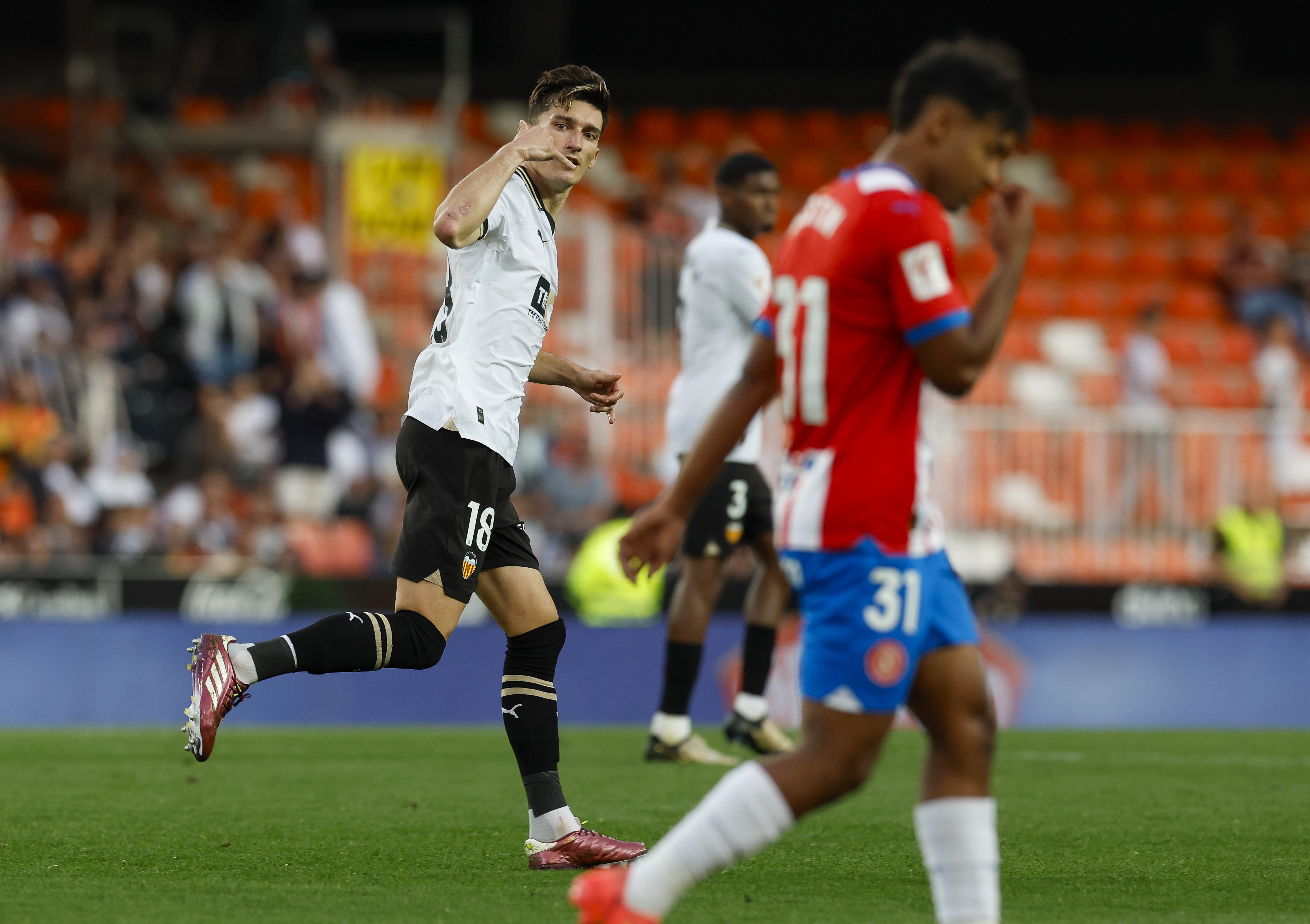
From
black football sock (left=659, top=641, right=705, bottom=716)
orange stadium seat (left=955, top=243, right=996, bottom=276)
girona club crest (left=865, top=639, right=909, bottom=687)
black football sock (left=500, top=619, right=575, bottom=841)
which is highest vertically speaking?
orange stadium seat (left=955, top=243, right=996, bottom=276)

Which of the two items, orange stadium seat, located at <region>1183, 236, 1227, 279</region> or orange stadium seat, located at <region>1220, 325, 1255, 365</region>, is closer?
orange stadium seat, located at <region>1220, 325, 1255, 365</region>

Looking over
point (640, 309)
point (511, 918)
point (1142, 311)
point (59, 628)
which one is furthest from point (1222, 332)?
point (511, 918)

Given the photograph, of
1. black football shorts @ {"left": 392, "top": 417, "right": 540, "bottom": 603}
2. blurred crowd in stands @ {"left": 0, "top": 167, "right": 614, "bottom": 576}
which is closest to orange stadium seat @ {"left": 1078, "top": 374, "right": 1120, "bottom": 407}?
blurred crowd in stands @ {"left": 0, "top": 167, "right": 614, "bottom": 576}

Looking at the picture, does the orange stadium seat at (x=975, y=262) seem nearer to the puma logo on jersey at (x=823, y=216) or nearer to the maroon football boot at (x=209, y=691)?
the maroon football boot at (x=209, y=691)

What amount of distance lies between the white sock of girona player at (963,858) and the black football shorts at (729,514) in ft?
13.7

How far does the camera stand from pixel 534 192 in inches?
208

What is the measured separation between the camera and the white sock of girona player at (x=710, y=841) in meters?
3.43

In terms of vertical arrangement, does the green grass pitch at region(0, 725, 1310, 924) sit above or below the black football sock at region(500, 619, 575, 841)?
below

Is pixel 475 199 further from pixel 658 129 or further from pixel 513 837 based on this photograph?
pixel 658 129

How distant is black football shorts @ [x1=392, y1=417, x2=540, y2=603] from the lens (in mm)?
4973

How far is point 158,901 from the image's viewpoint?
4.39 meters

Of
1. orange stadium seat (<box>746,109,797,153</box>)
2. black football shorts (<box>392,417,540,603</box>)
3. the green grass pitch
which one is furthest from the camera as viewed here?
orange stadium seat (<box>746,109,797,153</box>)

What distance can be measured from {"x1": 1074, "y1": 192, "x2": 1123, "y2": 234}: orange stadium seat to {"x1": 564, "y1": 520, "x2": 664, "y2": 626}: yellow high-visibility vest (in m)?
10.5

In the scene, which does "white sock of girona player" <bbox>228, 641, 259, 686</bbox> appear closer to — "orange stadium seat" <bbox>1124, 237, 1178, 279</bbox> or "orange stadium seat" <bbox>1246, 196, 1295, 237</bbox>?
"orange stadium seat" <bbox>1124, 237, 1178, 279</bbox>
